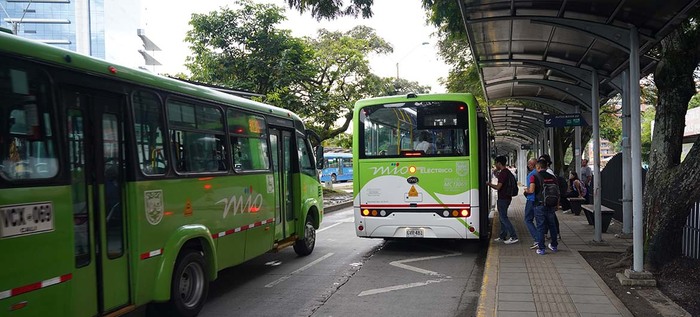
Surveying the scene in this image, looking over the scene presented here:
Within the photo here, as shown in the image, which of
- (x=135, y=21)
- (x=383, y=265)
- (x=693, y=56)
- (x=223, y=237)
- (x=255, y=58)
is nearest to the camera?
(x=223, y=237)

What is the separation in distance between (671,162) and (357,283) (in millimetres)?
4705

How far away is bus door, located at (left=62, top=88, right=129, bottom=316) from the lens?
169 inches

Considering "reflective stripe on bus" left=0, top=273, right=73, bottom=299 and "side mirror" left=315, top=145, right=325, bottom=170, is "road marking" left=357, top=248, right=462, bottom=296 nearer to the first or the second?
"side mirror" left=315, top=145, right=325, bottom=170

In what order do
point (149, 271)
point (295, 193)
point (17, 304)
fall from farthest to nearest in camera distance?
point (295, 193)
point (149, 271)
point (17, 304)

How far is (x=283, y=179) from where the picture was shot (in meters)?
8.87

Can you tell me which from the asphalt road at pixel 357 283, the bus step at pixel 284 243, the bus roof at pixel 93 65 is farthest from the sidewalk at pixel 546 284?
the bus roof at pixel 93 65

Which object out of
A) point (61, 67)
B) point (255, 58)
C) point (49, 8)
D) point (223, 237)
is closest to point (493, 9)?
point (223, 237)

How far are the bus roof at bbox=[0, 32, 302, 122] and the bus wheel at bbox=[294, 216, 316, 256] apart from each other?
137 inches

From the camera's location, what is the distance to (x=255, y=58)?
19672 millimetres

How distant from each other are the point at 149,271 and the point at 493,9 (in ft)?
19.5

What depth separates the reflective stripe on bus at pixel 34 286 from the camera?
3555mm

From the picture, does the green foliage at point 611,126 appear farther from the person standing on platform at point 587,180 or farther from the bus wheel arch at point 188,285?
the bus wheel arch at point 188,285

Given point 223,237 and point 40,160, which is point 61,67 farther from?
point 223,237

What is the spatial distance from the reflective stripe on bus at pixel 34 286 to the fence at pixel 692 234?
25.2ft
